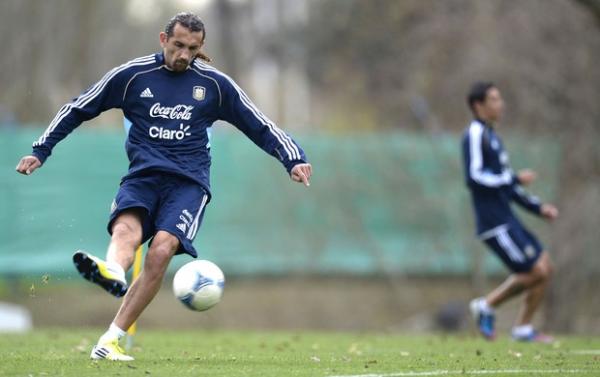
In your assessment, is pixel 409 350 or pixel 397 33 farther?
Result: pixel 397 33

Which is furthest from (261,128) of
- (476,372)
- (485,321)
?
(485,321)

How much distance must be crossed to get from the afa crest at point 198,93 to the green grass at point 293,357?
74.5 inches

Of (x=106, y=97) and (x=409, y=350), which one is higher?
(x=106, y=97)

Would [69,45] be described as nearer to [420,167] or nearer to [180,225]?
[420,167]

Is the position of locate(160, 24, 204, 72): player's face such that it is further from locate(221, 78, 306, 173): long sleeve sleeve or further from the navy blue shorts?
the navy blue shorts

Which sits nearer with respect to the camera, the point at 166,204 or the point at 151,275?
the point at 151,275

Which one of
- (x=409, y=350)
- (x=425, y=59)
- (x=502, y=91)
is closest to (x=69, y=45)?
(x=425, y=59)

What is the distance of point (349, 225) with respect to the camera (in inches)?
765

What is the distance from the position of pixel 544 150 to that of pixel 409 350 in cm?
970

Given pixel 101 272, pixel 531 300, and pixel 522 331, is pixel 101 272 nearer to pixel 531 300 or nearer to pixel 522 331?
pixel 522 331

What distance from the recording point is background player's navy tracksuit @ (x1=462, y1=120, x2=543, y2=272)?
13008 millimetres

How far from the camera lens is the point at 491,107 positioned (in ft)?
43.4

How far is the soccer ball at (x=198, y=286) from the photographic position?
8117 millimetres

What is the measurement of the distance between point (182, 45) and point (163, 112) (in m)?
0.50
